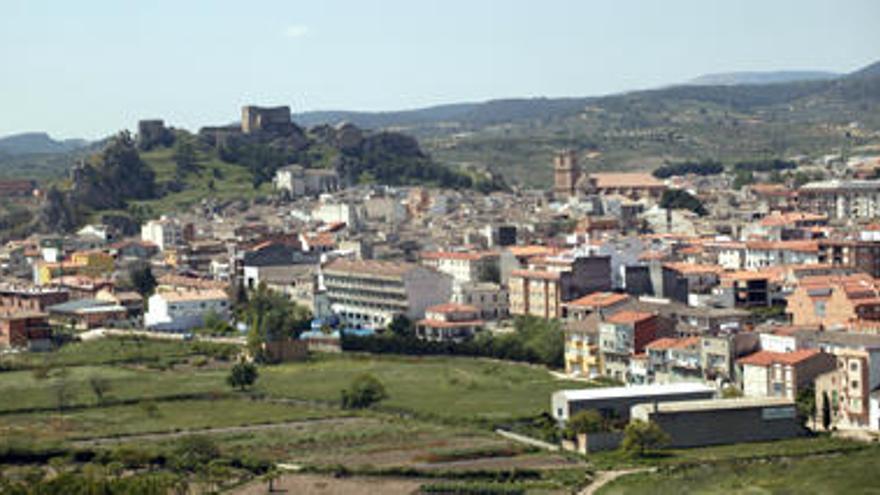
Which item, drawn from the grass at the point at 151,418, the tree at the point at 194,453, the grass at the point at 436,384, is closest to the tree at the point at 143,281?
the grass at the point at 436,384

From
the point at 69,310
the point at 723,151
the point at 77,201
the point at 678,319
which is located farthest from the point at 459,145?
the point at 678,319

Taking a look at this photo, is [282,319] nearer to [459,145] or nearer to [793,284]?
[793,284]

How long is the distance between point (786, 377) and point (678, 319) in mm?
7936

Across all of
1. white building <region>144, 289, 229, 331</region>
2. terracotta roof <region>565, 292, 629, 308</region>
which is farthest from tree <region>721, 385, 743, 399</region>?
white building <region>144, 289, 229, 331</region>

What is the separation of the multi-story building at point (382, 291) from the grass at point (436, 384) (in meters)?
5.99

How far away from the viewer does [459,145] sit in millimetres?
149750

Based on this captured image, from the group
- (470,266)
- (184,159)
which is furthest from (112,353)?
(184,159)

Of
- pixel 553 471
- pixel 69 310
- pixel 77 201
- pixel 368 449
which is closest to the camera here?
pixel 553 471

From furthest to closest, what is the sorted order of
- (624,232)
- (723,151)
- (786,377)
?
(723,151) → (624,232) → (786,377)

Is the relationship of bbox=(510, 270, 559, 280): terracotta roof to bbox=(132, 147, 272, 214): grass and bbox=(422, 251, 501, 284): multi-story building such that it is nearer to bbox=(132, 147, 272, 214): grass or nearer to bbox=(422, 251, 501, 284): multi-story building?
bbox=(422, 251, 501, 284): multi-story building

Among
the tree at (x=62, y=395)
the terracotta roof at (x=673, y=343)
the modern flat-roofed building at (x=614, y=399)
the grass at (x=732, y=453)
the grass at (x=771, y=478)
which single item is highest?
the terracotta roof at (x=673, y=343)

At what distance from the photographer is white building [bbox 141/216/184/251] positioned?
78.4m

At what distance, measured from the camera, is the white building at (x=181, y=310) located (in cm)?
5931

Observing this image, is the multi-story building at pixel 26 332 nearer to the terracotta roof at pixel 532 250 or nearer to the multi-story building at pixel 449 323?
the multi-story building at pixel 449 323
